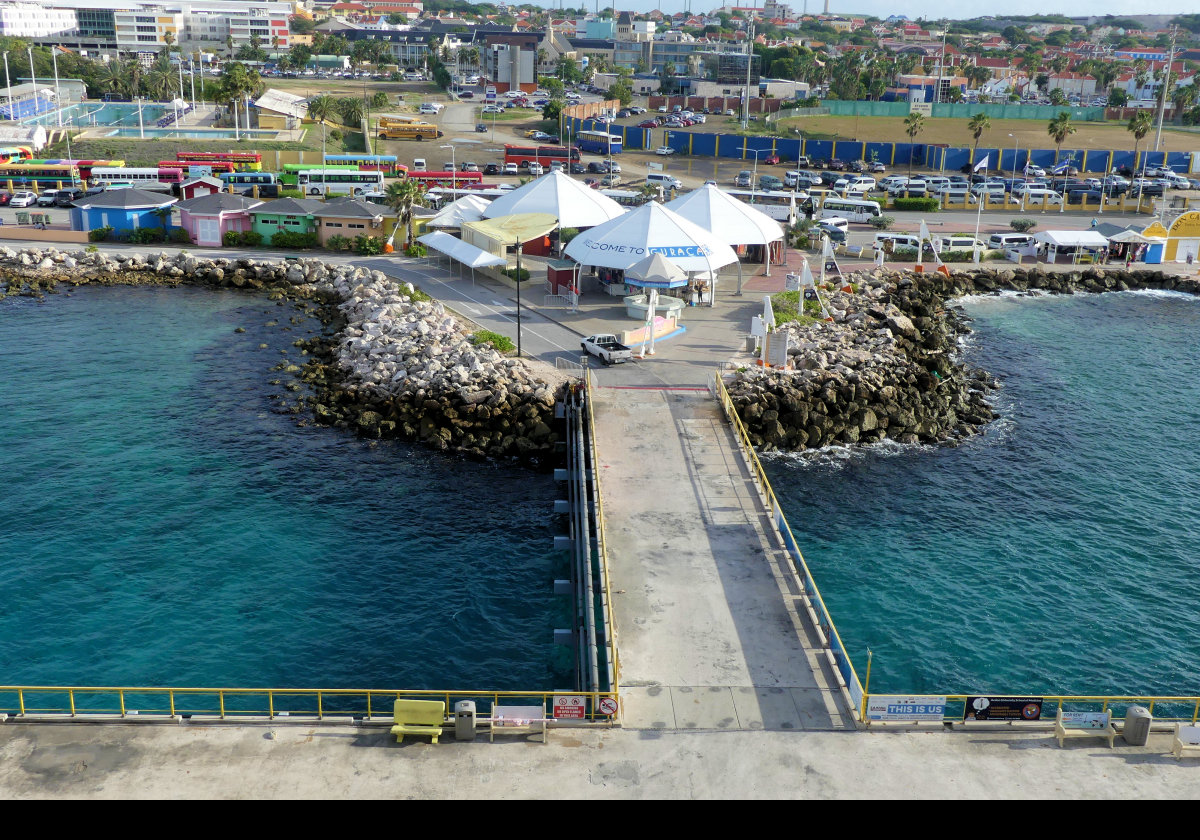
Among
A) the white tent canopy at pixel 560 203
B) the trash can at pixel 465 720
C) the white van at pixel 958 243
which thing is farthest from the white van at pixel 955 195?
the trash can at pixel 465 720

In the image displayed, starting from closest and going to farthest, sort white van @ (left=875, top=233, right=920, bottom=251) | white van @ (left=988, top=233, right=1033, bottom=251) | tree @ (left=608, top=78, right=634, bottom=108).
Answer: white van @ (left=875, top=233, right=920, bottom=251) → white van @ (left=988, top=233, right=1033, bottom=251) → tree @ (left=608, top=78, right=634, bottom=108)

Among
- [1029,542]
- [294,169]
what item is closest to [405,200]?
[294,169]

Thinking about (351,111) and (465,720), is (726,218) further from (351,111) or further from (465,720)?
(351,111)

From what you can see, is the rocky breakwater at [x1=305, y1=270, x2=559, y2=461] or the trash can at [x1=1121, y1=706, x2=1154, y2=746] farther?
the rocky breakwater at [x1=305, y1=270, x2=559, y2=461]

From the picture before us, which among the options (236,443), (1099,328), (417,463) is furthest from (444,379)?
(1099,328)

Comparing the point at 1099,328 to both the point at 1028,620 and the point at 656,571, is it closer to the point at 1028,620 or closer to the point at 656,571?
the point at 1028,620

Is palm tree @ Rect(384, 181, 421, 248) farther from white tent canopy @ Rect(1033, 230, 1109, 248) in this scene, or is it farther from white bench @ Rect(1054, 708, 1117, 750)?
white bench @ Rect(1054, 708, 1117, 750)

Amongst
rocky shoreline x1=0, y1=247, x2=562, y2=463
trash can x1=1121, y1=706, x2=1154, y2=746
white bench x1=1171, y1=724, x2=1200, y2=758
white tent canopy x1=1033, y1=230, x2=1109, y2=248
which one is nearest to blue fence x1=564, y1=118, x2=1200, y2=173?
white tent canopy x1=1033, y1=230, x2=1109, y2=248
